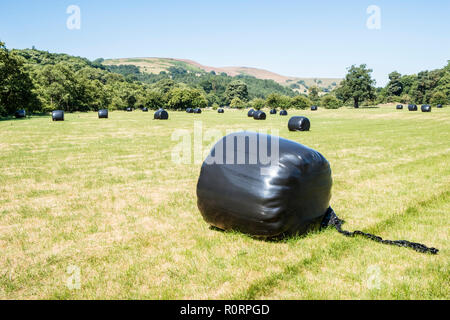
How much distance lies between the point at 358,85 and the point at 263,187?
325 feet

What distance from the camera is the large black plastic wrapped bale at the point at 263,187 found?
500cm

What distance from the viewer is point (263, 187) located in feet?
16.5

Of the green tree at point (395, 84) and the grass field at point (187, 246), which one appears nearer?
the grass field at point (187, 246)

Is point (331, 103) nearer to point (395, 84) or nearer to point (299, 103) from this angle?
point (299, 103)

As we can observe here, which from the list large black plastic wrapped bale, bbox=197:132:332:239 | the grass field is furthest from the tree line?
large black plastic wrapped bale, bbox=197:132:332:239

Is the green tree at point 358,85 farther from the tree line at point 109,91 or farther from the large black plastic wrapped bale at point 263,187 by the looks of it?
the large black plastic wrapped bale at point 263,187

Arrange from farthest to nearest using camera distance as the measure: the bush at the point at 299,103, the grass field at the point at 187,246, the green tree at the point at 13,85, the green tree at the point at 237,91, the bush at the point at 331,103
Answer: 1. the green tree at the point at 237,91
2. the bush at the point at 299,103
3. the bush at the point at 331,103
4. the green tree at the point at 13,85
5. the grass field at the point at 187,246

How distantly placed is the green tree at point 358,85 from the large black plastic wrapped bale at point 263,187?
9616 centimetres

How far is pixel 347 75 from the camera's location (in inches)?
3743

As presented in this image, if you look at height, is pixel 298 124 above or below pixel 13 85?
below

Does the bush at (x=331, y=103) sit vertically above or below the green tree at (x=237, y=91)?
below

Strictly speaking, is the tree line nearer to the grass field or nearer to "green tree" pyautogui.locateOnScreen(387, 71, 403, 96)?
"green tree" pyautogui.locateOnScreen(387, 71, 403, 96)

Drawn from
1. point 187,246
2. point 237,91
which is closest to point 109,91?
point 237,91

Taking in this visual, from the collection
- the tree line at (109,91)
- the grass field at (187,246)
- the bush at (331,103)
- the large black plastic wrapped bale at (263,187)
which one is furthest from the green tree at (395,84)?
the large black plastic wrapped bale at (263,187)
